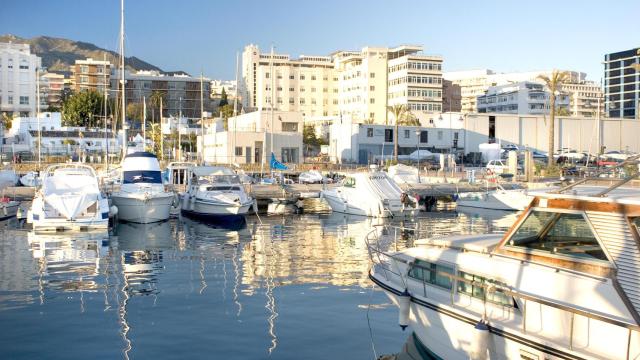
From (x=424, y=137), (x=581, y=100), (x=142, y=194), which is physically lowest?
(x=142, y=194)

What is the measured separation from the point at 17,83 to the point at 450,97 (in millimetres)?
98587

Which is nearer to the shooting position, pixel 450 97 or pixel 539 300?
pixel 539 300

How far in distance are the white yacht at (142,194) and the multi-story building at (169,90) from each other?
11529 cm

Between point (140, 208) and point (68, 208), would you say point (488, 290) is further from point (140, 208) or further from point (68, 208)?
point (140, 208)

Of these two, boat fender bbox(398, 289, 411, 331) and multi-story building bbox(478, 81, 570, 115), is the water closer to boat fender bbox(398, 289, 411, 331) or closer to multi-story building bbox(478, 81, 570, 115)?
boat fender bbox(398, 289, 411, 331)

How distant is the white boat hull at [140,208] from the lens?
122ft

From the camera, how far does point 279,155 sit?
79688mm

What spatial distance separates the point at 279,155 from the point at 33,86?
3671 inches

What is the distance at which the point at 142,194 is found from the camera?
37531 mm

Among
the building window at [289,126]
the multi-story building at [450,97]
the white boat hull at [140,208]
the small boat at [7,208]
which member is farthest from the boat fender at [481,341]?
the multi-story building at [450,97]

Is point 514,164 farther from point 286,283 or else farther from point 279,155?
point 286,283

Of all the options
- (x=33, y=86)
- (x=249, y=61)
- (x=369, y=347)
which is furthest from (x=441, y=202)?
(x=249, y=61)

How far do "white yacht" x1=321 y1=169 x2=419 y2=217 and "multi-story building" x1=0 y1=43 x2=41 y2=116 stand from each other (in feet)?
383

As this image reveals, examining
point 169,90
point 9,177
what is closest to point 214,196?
point 9,177
